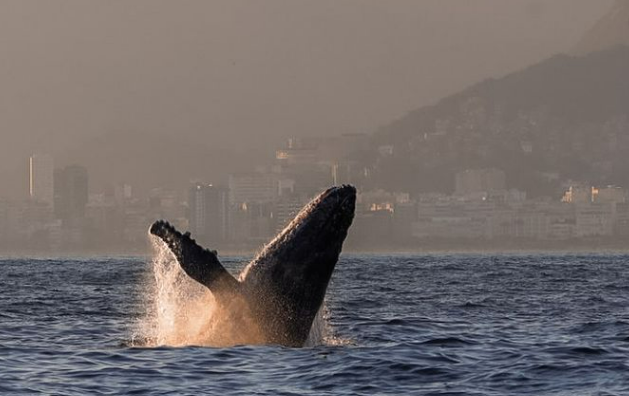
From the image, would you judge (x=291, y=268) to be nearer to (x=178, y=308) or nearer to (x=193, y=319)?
(x=193, y=319)

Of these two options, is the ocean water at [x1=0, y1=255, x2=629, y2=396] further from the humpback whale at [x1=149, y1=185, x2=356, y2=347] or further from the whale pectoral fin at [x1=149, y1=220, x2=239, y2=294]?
the whale pectoral fin at [x1=149, y1=220, x2=239, y2=294]

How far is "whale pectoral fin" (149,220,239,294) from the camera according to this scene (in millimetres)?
16234

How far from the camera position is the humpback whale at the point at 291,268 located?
16.6 m

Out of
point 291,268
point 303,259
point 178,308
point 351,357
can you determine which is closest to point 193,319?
point 178,308

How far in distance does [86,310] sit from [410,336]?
1079 centimetres

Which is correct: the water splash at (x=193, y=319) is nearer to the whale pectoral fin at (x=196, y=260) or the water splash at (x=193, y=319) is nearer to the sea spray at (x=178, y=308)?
the sea spray at (x=178, y=308)

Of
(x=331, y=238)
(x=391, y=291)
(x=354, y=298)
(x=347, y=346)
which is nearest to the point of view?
(x=331, y=238)

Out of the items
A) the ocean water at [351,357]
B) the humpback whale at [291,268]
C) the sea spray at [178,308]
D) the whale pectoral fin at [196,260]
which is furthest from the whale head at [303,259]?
the sea spray at [178,308]

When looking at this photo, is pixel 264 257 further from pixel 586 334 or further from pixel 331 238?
pixel 586 334

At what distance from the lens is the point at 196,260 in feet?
53.3

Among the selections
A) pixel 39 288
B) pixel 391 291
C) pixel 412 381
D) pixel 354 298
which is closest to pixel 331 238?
pixel 412 381

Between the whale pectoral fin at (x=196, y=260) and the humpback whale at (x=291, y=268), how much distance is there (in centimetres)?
1

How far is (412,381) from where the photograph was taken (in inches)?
616

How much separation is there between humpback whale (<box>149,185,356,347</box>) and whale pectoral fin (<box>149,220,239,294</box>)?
1 cm
